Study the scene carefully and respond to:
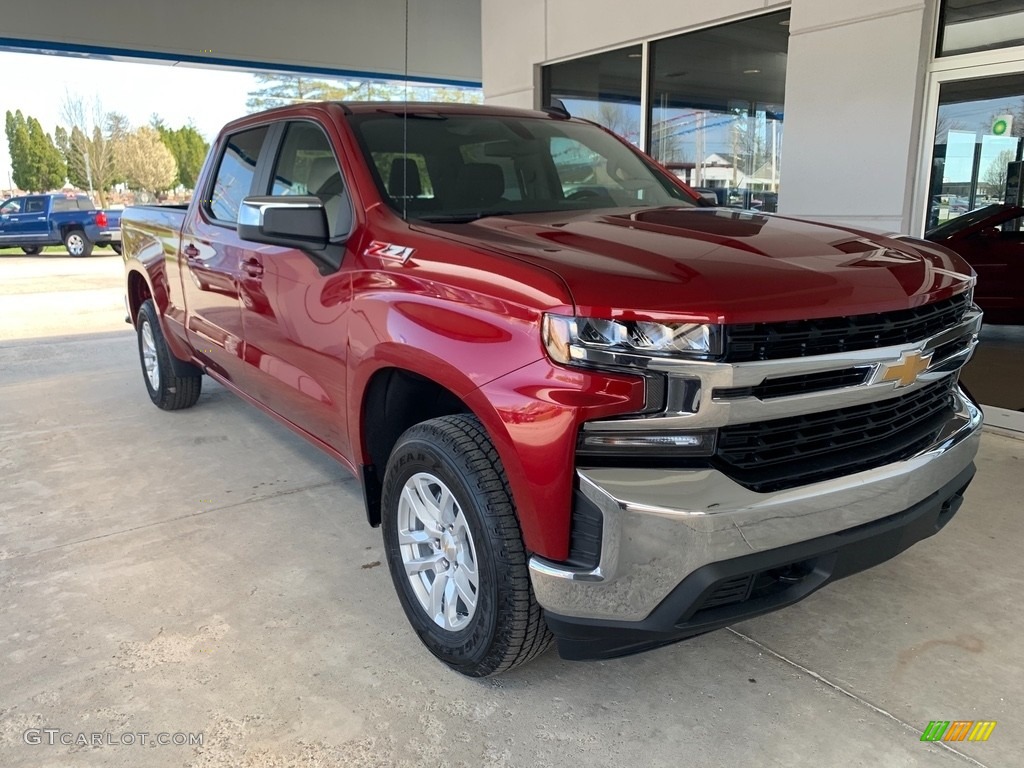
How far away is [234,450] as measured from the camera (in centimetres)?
481

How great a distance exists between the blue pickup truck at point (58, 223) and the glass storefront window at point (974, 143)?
20.8m

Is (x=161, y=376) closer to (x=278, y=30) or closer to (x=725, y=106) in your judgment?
(x=725, y=106)

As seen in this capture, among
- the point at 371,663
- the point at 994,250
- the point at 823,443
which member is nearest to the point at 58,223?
the point at 994,250

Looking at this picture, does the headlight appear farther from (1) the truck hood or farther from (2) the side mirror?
(2) the side mirror

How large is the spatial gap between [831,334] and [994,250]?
12.6 feet

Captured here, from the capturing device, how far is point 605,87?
26.2ft

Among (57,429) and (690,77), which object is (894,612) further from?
(690,77)

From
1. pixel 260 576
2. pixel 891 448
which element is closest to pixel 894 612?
pixel 891 448

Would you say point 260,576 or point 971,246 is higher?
point 971,246

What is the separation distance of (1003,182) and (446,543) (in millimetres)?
4335

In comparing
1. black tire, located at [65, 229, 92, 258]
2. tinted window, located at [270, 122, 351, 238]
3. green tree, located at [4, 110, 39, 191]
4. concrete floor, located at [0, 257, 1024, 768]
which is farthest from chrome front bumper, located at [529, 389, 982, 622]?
green tree, located at [4, 110, 39, 191]

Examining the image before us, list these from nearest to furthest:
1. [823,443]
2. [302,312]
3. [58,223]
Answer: [823,443], [302,312], [58,223]

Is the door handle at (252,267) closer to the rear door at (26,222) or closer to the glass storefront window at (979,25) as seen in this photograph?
the glass storefront window at (979,25)

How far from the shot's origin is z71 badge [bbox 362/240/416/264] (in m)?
2.56
